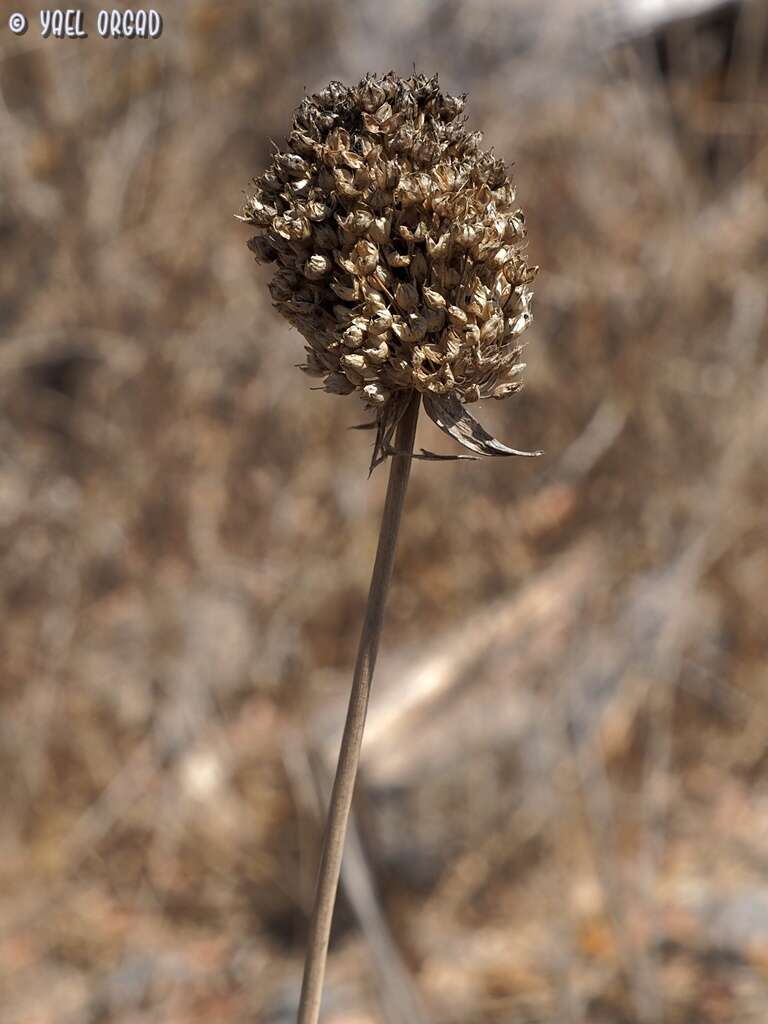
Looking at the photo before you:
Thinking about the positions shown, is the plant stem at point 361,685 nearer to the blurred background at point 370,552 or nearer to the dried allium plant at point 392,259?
the dried allium plant at point 392,259

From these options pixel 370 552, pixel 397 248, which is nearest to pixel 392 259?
pixel 397 248

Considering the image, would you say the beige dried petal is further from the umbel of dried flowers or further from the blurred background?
the blurred background

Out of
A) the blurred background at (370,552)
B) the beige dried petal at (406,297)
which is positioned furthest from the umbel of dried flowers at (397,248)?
the blurred background at (370,552)

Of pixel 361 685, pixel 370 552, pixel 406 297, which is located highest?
pixel 370 552

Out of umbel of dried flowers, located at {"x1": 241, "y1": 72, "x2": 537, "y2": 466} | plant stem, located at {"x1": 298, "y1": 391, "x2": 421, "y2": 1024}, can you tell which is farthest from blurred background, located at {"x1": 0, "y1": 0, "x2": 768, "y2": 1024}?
umbel of dried flowers, located at {"x1": 241, "y1": 72, "x2": 537, "y2": 466}

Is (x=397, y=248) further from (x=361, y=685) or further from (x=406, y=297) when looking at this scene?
(x=361, y=685)

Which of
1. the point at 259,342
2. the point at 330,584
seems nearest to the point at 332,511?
the point at 330,584
